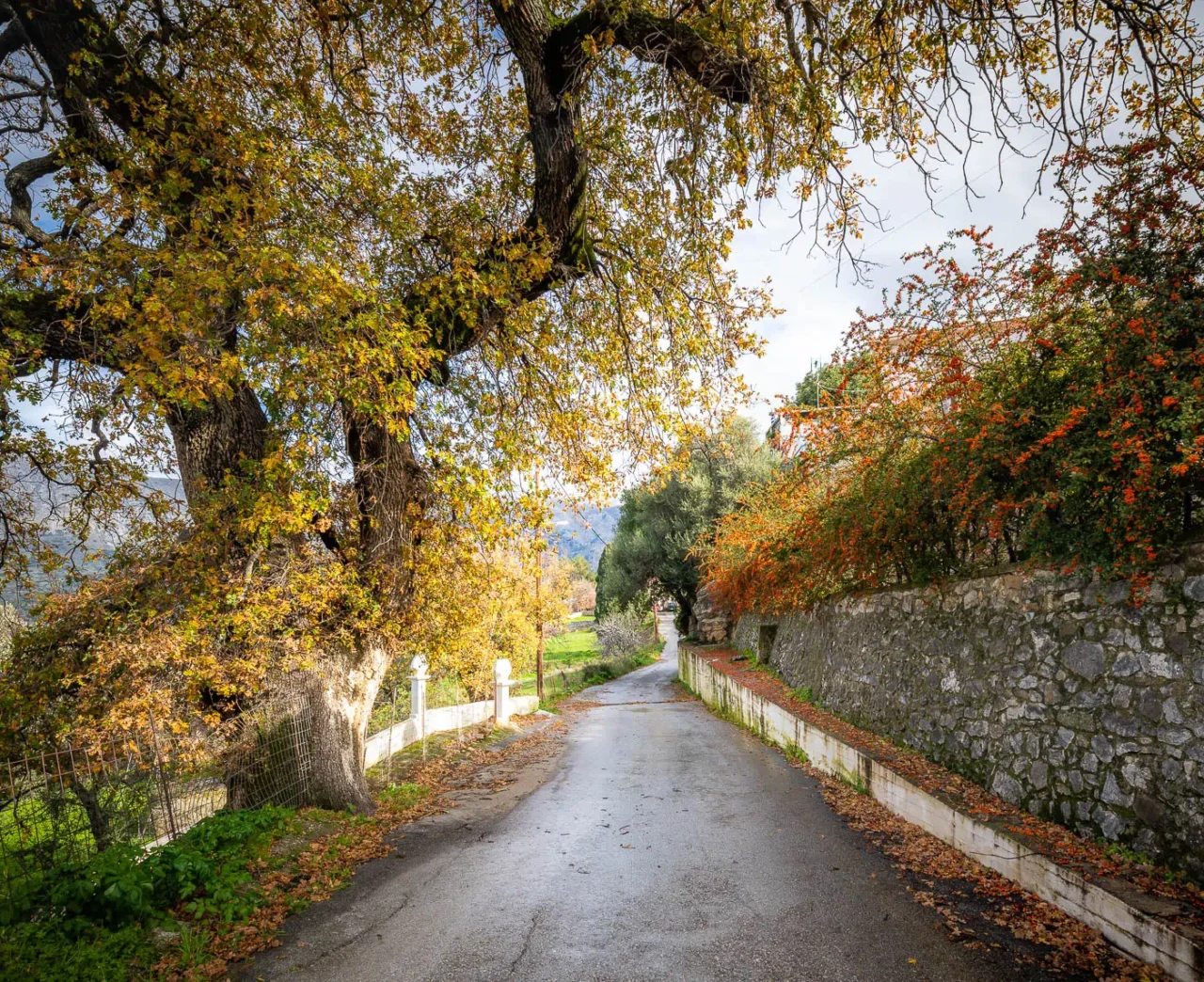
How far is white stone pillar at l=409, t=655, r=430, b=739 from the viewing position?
12.2 meters

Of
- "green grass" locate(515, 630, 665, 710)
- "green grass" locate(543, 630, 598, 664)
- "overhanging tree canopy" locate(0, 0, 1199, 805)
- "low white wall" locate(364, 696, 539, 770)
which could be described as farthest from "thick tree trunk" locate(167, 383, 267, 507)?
"green grass" locate(543, 630, 598, 664)

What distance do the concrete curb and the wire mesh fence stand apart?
242 inches

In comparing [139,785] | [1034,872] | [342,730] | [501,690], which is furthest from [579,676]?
[1034,872]

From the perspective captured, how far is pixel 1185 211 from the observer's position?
167 inches

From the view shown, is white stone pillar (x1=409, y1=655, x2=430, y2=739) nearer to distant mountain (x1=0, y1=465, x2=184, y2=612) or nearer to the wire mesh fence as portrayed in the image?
the wire mesh fence

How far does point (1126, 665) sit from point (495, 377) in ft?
20.6

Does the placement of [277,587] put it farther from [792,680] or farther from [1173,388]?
[792,680]

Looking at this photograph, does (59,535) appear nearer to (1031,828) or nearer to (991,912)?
(991,912)

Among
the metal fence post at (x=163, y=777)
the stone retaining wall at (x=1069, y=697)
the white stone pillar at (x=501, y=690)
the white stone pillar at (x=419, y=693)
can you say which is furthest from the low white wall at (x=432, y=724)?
the stone retaining wall at (x=1069, y=697)

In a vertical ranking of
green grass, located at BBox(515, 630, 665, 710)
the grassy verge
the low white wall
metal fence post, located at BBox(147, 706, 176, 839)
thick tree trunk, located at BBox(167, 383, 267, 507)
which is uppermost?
thick tree trunk, located at BBox(167, 383, 267, 507)

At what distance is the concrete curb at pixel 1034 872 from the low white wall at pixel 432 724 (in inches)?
257

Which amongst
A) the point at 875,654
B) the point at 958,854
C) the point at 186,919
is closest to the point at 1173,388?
the point at 958,854

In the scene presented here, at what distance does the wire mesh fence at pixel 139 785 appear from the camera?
14.5ft

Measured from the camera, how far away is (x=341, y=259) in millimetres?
5660
